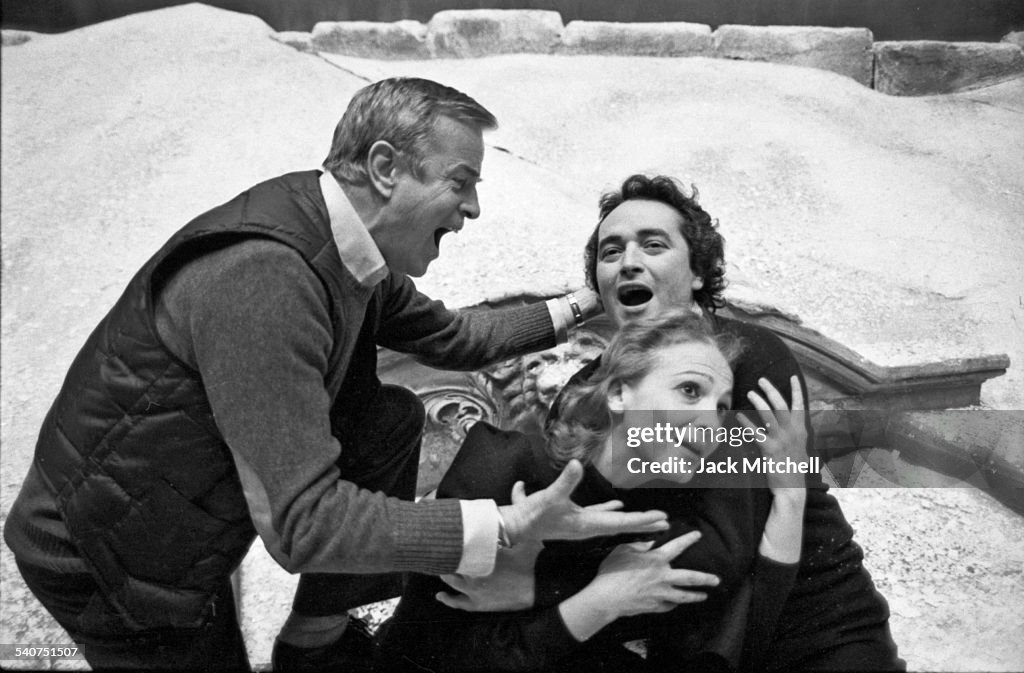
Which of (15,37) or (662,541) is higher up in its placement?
(15,37)

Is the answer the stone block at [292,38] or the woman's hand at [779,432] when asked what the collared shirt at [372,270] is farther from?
the stone block at [292,38]

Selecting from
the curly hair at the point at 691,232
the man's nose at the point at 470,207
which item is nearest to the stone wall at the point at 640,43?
the curly hair at the point at 691,232

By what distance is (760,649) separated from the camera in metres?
1.19

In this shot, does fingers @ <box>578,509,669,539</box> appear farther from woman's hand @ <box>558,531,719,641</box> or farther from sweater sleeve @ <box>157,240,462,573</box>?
sweater sleeve @ <box>157,240,462,573</box>

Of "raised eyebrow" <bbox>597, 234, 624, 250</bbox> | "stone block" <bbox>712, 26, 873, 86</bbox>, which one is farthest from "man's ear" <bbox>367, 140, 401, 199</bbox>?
"stone block" <bbox>712, 26, 873, 86</bbox>

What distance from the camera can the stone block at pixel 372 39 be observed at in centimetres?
165

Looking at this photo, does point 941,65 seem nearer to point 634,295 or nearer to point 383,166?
point 634,295

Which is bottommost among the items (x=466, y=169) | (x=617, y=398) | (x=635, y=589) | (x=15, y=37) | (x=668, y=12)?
(x=635, y=589)

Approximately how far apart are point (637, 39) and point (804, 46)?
35 centimetres

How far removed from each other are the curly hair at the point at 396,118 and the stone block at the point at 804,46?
2.63 feet

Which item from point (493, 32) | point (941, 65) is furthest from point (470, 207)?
point (941, 65)

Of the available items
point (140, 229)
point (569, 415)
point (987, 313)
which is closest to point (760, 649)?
point (569, 415)

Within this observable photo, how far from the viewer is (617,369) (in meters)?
1.22

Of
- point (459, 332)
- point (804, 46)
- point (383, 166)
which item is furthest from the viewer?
point (804, 46)
